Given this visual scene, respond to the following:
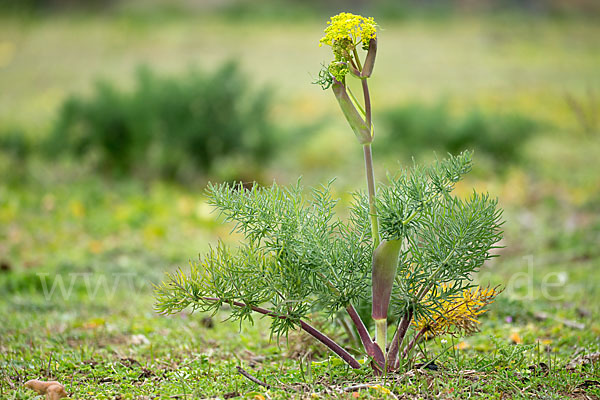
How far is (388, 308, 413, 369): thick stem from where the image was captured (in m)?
1.85

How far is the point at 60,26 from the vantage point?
14414 millimetres

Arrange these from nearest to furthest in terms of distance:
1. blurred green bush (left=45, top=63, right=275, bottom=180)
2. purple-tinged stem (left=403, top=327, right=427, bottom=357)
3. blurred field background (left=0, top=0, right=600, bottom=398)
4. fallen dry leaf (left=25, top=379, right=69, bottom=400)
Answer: fallen dry leaf (left=25, top=379, right=69, bottom=400) < purple-tinged stem (left=403, top=327, right=427, bottom=357) < blurred field background (left=0, top=0, right=600, bottom=398) < blurred green bush (left=45, top=63, right=275, bottom=180)

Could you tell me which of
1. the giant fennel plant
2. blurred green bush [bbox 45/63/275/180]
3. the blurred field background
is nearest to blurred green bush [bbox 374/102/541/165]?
the blurred field background

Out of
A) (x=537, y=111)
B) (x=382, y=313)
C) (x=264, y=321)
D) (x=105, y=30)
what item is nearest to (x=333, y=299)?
(x=382, y=313)

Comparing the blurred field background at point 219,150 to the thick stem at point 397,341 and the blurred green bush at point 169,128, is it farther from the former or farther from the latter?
the thick stem at point 397,341

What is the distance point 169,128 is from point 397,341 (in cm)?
534

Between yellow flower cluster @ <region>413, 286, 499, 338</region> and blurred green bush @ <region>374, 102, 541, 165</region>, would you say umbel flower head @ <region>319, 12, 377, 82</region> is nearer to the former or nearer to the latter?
yellow flower cluster @ <region>413, 286, 499, 338</region>

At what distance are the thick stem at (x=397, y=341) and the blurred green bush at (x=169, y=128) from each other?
16.9 ft

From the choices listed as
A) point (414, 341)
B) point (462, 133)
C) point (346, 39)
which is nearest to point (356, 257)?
point (414, 341)

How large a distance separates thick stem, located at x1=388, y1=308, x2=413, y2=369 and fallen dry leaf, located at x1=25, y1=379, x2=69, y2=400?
1.06 metres

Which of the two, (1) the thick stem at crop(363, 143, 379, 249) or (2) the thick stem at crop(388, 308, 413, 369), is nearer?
(1) the thick stem at crop(363, 143, 379, 249)

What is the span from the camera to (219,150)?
6.89 metres

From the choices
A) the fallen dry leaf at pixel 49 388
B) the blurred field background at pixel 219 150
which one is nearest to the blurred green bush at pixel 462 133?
the blurred field background at pixel 219 150

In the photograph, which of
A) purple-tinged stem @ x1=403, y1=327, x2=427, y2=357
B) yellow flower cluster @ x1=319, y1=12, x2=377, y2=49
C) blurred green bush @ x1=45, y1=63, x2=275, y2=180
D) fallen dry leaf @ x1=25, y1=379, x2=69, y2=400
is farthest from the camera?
blurred green bush @ x1=45, y1=63, x2=275, y2=180
